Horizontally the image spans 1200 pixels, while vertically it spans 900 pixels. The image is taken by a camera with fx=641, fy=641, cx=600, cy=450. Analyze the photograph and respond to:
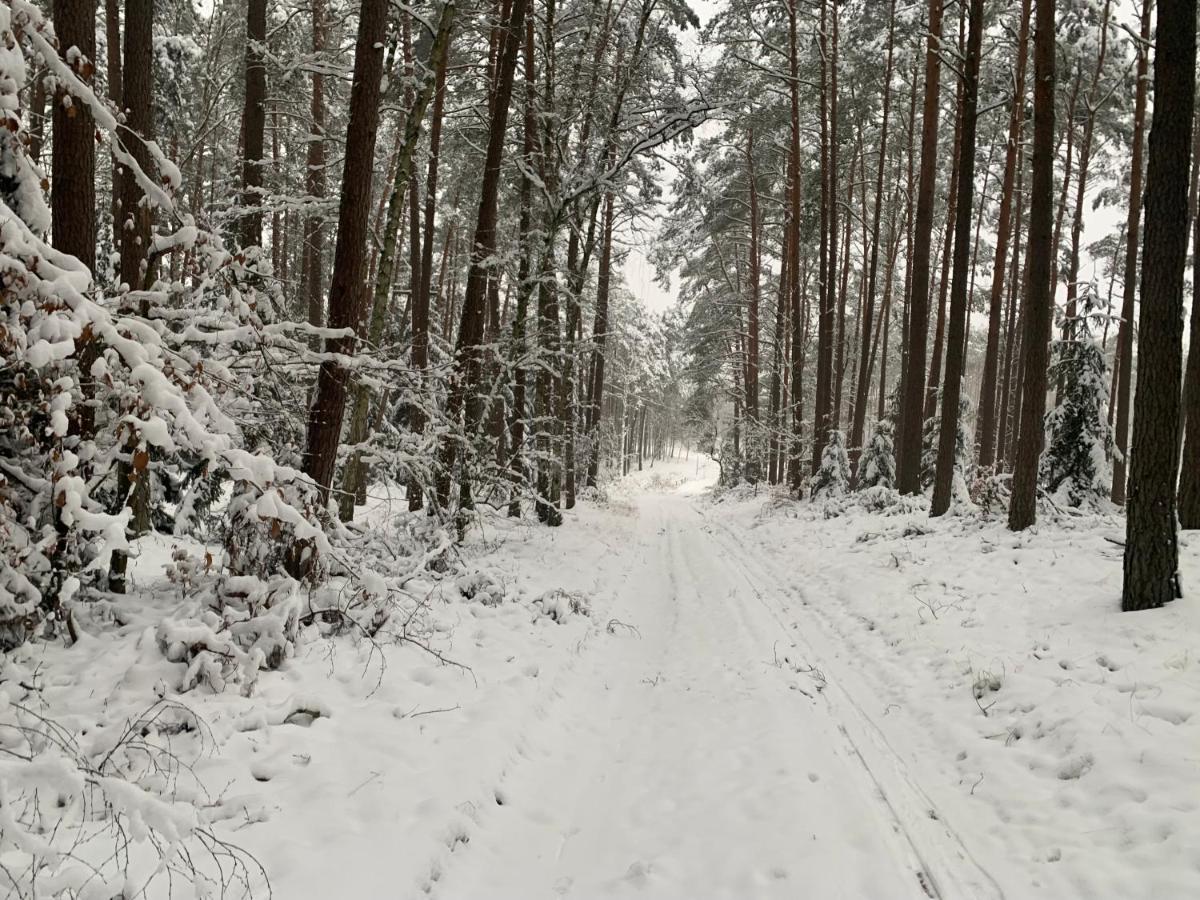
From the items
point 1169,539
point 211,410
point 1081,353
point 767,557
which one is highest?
point 1081,353

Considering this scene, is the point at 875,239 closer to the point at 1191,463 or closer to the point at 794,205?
the point at 794,205

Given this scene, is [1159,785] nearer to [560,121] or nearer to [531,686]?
[531,686]

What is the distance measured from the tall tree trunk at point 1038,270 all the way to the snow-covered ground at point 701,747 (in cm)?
A: 227

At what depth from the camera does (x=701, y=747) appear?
16.5 feet

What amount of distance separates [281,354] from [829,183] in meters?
17.7

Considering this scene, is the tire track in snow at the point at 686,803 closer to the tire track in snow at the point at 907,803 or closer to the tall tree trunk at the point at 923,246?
the tire track in snow at the point at 907,803

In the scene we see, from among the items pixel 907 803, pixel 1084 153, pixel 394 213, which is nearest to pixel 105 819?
pixel 907 803

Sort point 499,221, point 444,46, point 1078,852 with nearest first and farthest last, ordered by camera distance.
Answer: point 1078,852 < point 444,46 < point 499,221

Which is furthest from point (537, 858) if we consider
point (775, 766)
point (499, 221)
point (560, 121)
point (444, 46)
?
point (499, 221)

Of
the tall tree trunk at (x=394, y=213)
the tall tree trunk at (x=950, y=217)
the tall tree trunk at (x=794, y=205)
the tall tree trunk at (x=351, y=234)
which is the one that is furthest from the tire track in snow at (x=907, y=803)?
the tall tree trunk at (x=794, y=205)

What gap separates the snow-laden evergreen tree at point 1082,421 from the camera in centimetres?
1221

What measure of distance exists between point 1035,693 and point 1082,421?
9.35 metres

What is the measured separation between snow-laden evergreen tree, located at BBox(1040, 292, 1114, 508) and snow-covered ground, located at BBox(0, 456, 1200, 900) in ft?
17.1

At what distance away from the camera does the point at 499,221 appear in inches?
741
